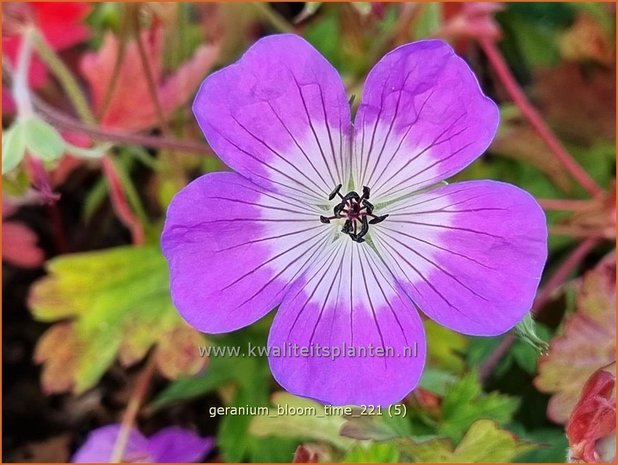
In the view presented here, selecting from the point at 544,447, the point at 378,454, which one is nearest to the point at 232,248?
the point at 378,454

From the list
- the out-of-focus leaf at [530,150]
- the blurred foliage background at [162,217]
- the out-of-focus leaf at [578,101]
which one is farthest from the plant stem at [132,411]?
the out-of-focus leaf at [578,101]

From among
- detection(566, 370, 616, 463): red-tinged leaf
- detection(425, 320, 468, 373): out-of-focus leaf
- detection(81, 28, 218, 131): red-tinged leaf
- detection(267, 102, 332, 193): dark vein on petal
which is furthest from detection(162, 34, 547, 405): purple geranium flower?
detection(81, 28, 218, 131): red-tinged leaf

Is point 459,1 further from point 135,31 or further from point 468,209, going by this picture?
point 468,209

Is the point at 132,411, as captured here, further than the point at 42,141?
Yes

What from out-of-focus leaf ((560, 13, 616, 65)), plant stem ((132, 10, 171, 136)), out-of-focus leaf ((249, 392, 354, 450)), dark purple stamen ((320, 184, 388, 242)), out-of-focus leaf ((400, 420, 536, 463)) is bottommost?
out-of-focus leaf ((400, 420, 536, 463))

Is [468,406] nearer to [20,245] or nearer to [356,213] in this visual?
[356,213]

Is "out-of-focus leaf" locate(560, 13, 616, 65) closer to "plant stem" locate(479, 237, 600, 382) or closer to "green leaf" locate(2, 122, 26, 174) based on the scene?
"plant stem" locate(479, 237, 600, 382)
